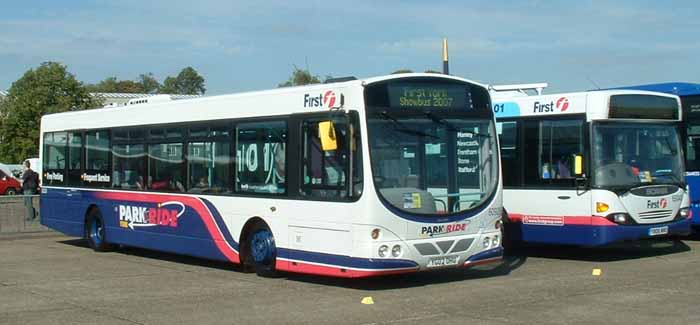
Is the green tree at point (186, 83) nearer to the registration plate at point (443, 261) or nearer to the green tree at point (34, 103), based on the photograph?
the green tree at point (34, 103)

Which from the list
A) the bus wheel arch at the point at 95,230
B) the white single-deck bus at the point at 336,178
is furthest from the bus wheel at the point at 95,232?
the white single-deck bus at the point at 336,178

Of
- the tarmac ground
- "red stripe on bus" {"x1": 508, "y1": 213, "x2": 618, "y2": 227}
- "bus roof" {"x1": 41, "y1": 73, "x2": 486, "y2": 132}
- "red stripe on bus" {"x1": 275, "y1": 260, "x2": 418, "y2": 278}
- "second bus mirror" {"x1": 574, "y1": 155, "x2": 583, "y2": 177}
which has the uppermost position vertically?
"bus roof" {"x1": 41, "y1": 73, "x2": 486, "y2": 132}

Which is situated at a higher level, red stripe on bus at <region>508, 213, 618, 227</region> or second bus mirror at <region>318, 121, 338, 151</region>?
second bus mirror at <region>318, 121, 338, 151</region>

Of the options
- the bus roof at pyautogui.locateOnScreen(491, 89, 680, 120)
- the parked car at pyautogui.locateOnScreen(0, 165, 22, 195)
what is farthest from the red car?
the bus roof at pyautogui.locateOnScreen(491, 89, 680, 120)

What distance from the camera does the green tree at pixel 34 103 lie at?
60.5 metres

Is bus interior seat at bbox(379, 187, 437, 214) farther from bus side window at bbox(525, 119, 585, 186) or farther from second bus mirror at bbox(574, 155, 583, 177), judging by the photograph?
bus side window at bbox(525, 119, 585, 186)

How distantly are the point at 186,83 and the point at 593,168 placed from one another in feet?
434

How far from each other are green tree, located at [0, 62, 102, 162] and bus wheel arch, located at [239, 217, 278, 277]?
48.6 meters

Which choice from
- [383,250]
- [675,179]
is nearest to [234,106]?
[383,250]

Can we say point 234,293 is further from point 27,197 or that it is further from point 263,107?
point 27,197

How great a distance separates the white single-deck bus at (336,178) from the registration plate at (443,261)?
2cm

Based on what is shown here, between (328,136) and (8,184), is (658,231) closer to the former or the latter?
(328,136)

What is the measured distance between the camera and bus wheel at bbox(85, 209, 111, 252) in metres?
18.4

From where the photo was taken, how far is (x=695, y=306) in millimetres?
10711
